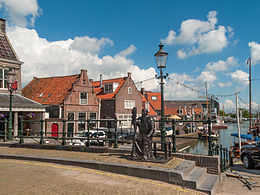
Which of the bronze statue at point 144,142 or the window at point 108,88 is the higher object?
the window at point 108,88

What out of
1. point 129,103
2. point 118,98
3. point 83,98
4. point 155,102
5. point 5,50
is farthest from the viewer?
point 155,102

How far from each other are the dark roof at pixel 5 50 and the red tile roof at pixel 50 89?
797cm

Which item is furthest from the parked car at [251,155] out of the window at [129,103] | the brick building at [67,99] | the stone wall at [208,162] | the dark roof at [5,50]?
the window at [129,103]

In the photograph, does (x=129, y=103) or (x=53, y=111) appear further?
(x=129, y=103)

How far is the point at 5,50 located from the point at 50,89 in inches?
388

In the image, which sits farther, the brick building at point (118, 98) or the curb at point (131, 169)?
the brick building at point (118, 98)

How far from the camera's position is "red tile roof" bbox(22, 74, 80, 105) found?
88.1 ft

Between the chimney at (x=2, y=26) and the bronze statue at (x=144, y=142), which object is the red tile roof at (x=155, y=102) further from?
the bronze statue at (x=144, y=142)

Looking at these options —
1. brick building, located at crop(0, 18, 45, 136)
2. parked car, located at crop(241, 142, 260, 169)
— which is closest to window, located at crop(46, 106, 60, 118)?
brick building, located at crop(0, 18, 45, 136)

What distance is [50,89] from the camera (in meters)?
28.9

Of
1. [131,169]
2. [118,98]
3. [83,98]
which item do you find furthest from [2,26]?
[131,169]

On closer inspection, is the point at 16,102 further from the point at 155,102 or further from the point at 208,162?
A: the point at 155,102

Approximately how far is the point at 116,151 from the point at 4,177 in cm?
395

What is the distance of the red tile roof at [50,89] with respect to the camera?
26845 mm
